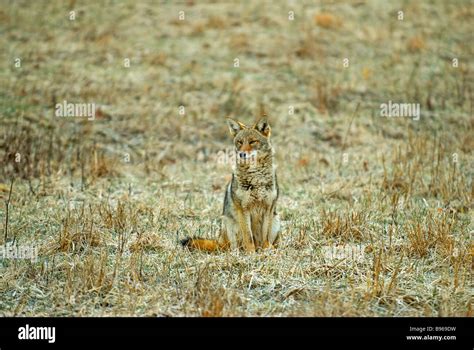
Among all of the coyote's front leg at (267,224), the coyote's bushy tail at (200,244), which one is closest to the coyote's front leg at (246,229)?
the coyote's front leg at (267,224)

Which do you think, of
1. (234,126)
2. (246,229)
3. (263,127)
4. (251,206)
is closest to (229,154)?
(234,126)

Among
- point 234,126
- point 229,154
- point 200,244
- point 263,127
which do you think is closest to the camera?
point 200,244

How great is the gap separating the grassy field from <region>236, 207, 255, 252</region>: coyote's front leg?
0.34 meters

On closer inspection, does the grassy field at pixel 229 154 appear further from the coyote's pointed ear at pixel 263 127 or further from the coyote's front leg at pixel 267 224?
the coyote's pointed ear at pixel 263 127

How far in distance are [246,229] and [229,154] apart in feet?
16.4

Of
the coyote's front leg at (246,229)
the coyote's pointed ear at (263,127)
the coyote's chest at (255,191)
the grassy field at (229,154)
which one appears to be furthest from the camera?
the coyote's pointed ear at (263,127)

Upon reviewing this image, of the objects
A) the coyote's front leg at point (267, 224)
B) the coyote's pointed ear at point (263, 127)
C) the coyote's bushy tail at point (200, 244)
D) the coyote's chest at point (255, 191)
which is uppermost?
the coyote's pointed ear at point (263, 127)

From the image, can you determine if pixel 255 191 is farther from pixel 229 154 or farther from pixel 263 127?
pixel 229 154

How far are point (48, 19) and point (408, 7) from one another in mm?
10325

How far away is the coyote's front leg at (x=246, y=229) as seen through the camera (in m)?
7.74

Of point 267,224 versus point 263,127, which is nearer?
point 267,224

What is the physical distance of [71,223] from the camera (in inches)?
312

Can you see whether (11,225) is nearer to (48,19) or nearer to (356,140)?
(356,140)

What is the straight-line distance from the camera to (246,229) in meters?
7.78
